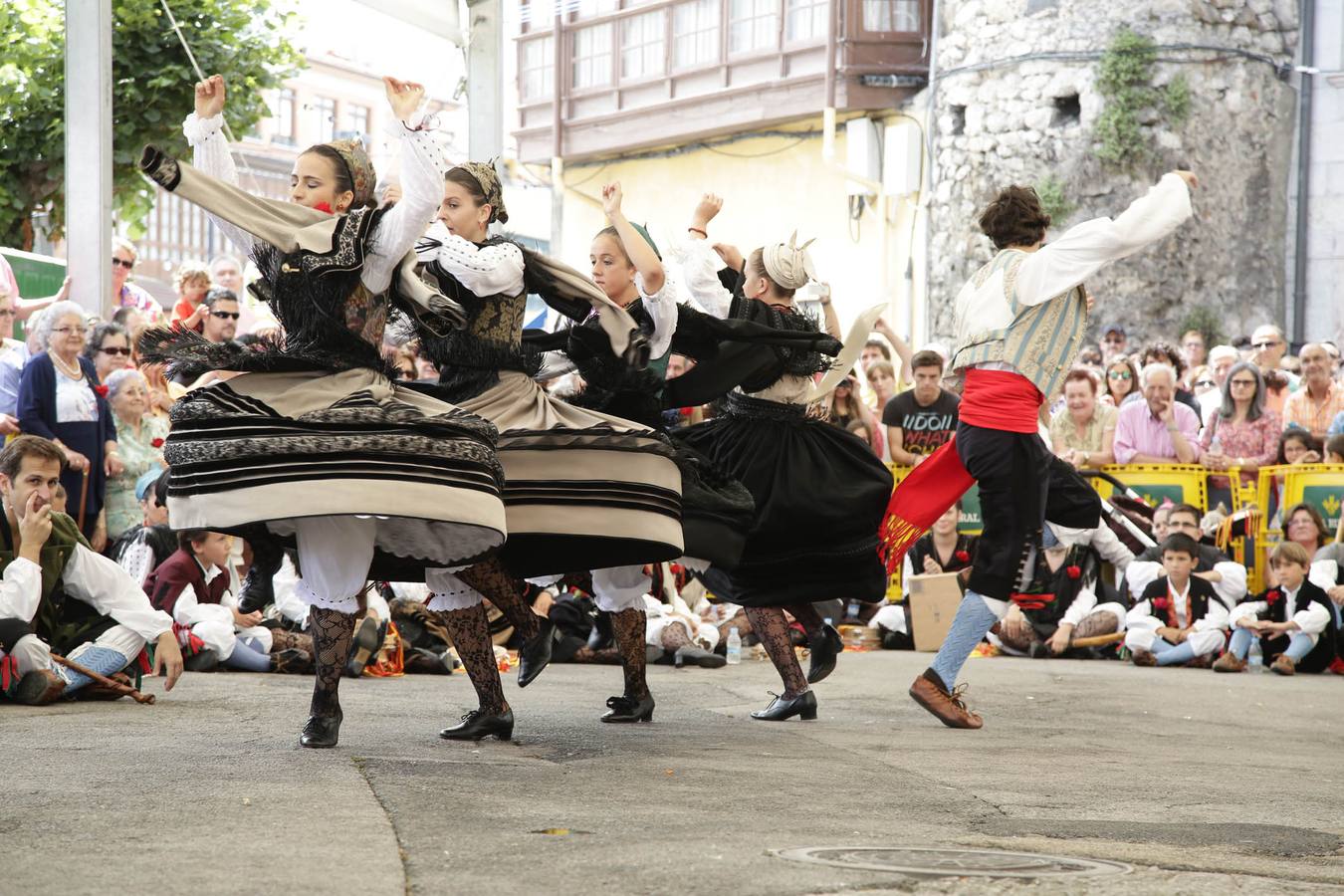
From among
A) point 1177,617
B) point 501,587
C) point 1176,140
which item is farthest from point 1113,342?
point 501,587

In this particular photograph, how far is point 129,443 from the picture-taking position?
28.0 ft

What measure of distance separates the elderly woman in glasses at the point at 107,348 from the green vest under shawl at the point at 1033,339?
14.9ft

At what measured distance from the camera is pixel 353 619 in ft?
16.0

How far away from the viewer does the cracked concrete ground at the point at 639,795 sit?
309 cm

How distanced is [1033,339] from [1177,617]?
14.1ft

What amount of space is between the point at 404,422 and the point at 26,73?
10.2 metres

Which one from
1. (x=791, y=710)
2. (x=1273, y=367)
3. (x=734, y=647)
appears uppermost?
(x=1273, y=367)

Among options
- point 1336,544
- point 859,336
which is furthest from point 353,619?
point 1336,544

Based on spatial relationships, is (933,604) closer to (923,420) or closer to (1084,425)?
(923,420)

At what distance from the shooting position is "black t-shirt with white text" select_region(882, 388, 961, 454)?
36.1 feet

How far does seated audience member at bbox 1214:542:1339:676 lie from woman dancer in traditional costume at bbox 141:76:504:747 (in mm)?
5787

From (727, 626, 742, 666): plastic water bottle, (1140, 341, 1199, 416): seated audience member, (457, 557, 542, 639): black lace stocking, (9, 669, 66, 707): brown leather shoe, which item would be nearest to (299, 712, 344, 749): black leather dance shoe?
(457, 557, 542, 639): black lace stocking

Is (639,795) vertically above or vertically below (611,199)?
below

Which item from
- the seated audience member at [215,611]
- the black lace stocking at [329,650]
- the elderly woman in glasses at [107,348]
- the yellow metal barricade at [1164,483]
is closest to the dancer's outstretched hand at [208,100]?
the black lace stocking at [329,650]
